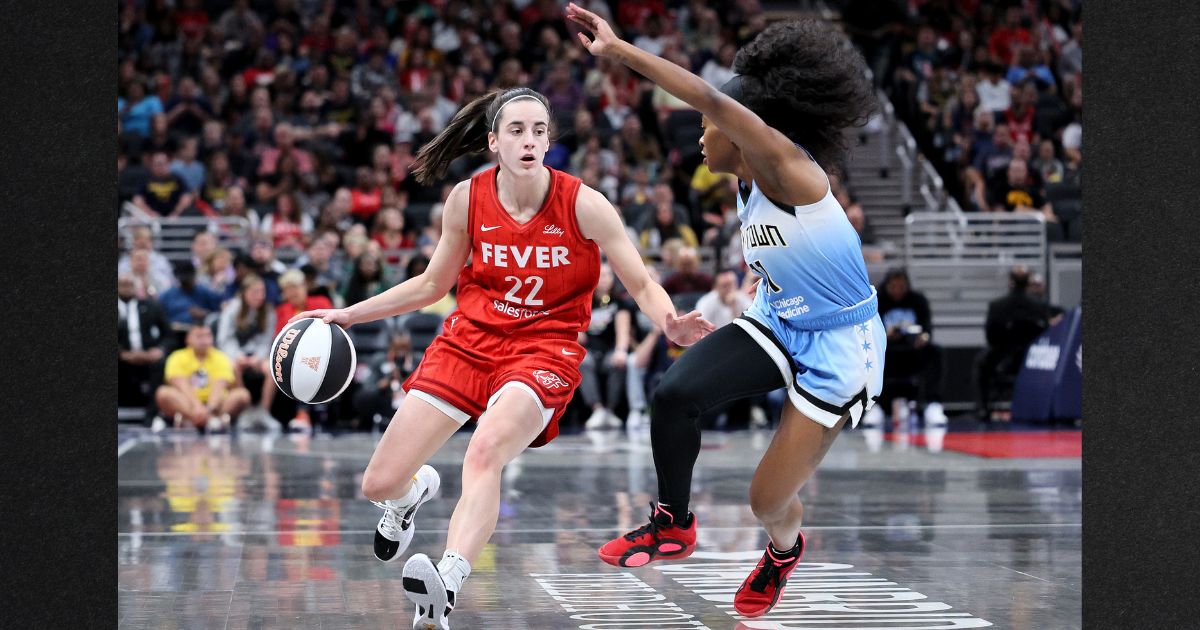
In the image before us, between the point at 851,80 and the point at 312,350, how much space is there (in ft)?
7.08

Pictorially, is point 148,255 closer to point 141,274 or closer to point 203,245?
point 141,274

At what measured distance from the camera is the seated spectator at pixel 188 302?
1405cm

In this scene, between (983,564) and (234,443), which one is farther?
(234,443)

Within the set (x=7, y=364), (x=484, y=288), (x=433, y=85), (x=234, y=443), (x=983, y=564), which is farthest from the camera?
(x=433, y=85)

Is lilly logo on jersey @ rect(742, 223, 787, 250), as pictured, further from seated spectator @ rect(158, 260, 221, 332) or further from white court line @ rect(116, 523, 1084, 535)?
seated spectator @ rect(158, 260, 221, 332)

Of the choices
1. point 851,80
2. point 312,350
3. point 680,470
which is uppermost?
point 851,80

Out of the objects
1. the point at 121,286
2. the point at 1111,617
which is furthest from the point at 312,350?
the point at 121,286

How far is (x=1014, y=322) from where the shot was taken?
14594 mm

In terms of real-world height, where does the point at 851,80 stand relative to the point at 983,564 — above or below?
above

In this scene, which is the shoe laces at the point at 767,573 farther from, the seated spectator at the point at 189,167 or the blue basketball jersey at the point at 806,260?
the seated spectator at the point at 189,167

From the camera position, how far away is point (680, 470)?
510cm

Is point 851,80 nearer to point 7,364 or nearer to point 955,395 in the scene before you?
point 7,364

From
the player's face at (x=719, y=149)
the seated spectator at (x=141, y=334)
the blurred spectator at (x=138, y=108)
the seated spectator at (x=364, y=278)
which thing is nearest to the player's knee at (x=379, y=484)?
the player's face at (x=719, y=149)

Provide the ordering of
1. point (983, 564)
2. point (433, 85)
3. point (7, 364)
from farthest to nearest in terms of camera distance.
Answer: point (433, 85)
point (983, 564)
point (7, 364)
